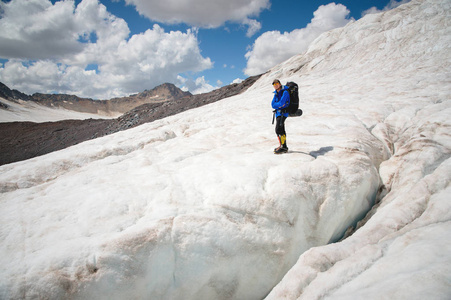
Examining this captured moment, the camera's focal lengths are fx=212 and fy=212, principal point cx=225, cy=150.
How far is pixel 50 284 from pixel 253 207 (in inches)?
150

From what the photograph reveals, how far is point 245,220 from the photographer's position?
4.64 meters

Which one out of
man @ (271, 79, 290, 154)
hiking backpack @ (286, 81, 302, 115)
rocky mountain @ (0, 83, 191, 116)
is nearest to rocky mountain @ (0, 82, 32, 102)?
rocky mountain @ (0, 83, 191, 116)

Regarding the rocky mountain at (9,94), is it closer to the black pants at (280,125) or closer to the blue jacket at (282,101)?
the blue jacket at (282,101)

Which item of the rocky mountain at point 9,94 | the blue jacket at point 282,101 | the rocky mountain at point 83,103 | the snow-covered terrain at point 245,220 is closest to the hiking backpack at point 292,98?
the blue jacket at point 282,101

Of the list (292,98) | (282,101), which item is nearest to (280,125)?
(282,101)

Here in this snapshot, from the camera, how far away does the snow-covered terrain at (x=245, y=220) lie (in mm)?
3412

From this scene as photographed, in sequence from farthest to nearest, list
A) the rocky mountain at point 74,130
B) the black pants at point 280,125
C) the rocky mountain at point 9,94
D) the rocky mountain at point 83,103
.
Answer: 1. the rocky mountain at point 83,103
2. the rocky mountain at point 9,94
3. the rocky mountain at point 74,130
4. the black pants at point 280,125

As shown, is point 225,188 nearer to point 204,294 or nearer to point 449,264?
point 204,294

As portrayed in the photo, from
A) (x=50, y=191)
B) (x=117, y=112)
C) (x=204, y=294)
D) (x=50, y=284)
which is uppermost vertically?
(x=117, y=112)

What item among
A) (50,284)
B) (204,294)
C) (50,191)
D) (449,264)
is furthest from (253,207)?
(50,191)

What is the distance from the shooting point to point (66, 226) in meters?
4.31

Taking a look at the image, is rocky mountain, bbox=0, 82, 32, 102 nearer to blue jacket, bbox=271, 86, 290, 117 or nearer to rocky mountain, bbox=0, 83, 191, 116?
rocky mountain, bbox=0, 83, 191, 116

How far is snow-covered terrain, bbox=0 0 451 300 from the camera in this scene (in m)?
3.41

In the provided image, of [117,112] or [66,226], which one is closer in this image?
[66,226]
